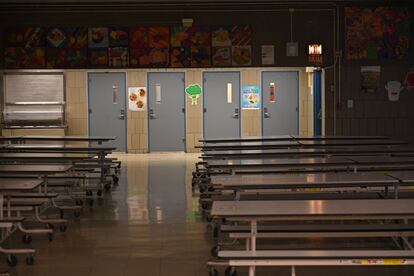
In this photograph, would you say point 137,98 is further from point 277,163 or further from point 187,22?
point 277,163

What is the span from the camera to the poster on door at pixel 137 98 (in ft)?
52.6

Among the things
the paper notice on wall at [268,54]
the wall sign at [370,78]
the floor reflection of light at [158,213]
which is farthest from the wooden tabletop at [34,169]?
the wall sign at [370,78]

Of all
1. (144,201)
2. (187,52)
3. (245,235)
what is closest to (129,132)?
(187,52)

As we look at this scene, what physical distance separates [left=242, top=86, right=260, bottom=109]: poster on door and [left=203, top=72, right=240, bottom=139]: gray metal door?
135 mm

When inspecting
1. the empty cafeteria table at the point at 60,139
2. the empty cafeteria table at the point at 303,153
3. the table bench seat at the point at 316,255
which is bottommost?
the table bench seat at the point at 316,255

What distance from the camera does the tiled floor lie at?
Answer: 17.5 ft

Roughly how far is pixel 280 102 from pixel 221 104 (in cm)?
134

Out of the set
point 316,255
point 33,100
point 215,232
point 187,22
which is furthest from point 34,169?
point 33,100

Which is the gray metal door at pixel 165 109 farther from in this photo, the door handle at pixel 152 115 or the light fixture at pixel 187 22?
the light fixture at pixel 187 22

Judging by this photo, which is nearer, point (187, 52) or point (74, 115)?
point (187, 52)

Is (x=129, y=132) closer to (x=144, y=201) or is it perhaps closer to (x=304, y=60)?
(x=304, y=60)

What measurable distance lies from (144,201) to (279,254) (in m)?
4.93

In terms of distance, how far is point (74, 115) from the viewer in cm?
1602

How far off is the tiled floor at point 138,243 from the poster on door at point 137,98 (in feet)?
20.1
